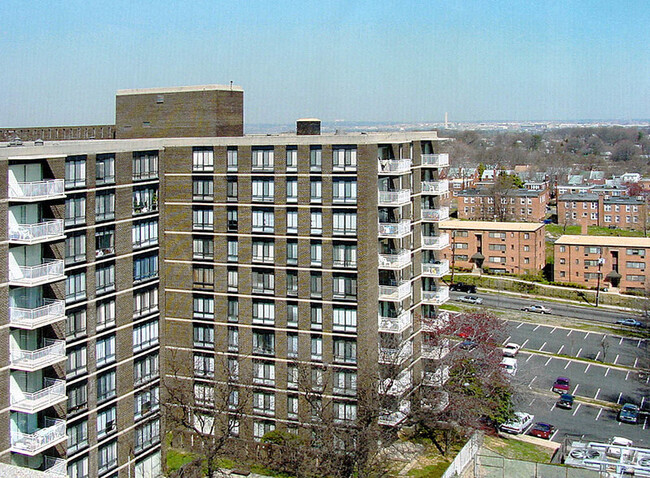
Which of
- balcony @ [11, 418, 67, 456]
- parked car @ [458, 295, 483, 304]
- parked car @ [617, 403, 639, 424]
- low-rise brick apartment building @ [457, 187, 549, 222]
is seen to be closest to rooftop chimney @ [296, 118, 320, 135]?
balcony @ [11, 418, 67, 456]

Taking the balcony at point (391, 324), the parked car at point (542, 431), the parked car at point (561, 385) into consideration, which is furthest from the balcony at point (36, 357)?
the parked car at point (561, 385)

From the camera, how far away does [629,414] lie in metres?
55.7

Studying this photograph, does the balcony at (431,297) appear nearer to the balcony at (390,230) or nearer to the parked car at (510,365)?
the balcony at (390,230)

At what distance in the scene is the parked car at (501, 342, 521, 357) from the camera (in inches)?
2704

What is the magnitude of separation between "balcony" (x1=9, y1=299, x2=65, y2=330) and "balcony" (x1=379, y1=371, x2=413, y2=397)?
17.5 meters

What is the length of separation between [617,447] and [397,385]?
47.5 ft

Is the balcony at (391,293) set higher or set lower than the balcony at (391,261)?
lower

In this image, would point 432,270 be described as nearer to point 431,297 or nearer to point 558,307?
point 431,297

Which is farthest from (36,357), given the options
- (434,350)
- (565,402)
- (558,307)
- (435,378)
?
(558,307)

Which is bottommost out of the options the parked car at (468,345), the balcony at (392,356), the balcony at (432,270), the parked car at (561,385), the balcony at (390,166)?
the parked car at (561,385)

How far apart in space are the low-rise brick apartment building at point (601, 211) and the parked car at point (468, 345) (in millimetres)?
81841

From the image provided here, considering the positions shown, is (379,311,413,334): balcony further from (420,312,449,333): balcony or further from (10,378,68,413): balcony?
(10,378,68,413): balcony

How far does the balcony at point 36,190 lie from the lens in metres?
33.0

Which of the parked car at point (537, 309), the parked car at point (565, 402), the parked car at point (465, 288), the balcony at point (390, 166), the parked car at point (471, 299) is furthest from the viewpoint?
the parked car at point (465, 288)
